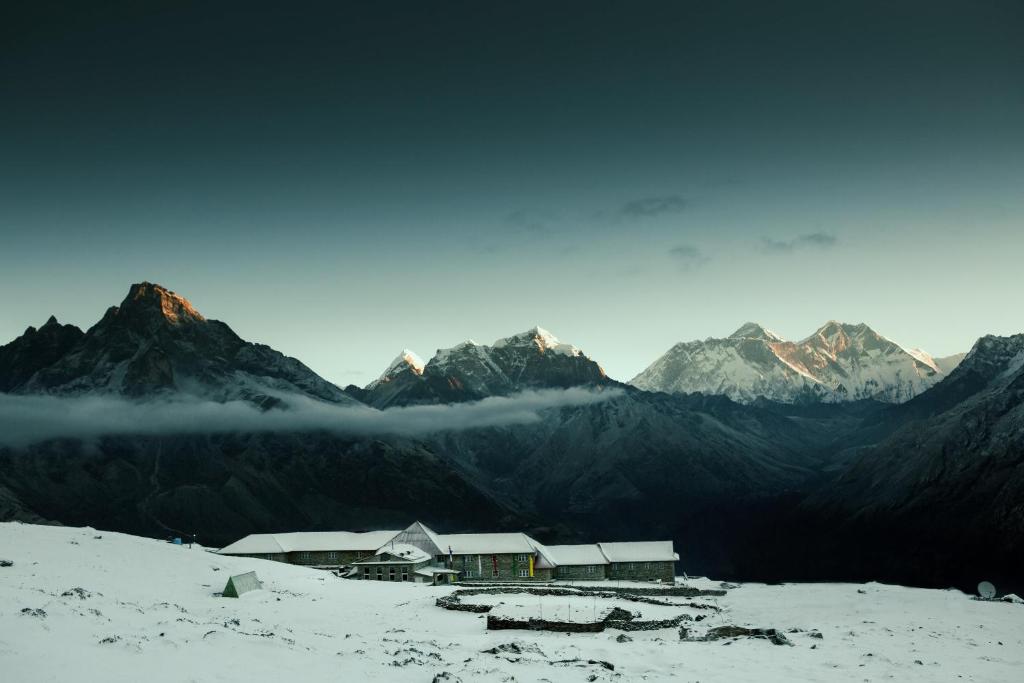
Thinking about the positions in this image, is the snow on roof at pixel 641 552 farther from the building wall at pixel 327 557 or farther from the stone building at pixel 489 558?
the building wall at pixel 327 557

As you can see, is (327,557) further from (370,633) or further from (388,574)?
(370,633)

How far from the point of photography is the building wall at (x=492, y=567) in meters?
122

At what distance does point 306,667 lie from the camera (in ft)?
109

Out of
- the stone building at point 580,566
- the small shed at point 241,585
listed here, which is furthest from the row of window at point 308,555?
the small shed at point 241,585

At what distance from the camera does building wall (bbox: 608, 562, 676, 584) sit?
408ft

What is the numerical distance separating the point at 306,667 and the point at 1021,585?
19094 cm

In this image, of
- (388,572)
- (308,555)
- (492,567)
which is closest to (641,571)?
(492,567)

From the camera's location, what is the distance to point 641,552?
4993 inches

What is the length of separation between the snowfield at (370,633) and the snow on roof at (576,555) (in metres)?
38.3

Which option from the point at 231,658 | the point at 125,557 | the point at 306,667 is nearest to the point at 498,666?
the point at 306,667

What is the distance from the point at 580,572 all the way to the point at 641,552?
10.4 m

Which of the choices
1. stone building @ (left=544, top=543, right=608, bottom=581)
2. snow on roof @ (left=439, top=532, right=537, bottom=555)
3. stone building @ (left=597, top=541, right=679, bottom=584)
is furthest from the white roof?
stone building @ (left=597, top=541, right=679, bottom=584)

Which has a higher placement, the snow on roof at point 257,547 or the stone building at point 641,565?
the snow on roof at point 257,547

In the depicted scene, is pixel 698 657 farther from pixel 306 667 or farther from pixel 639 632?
pixel 306 667
